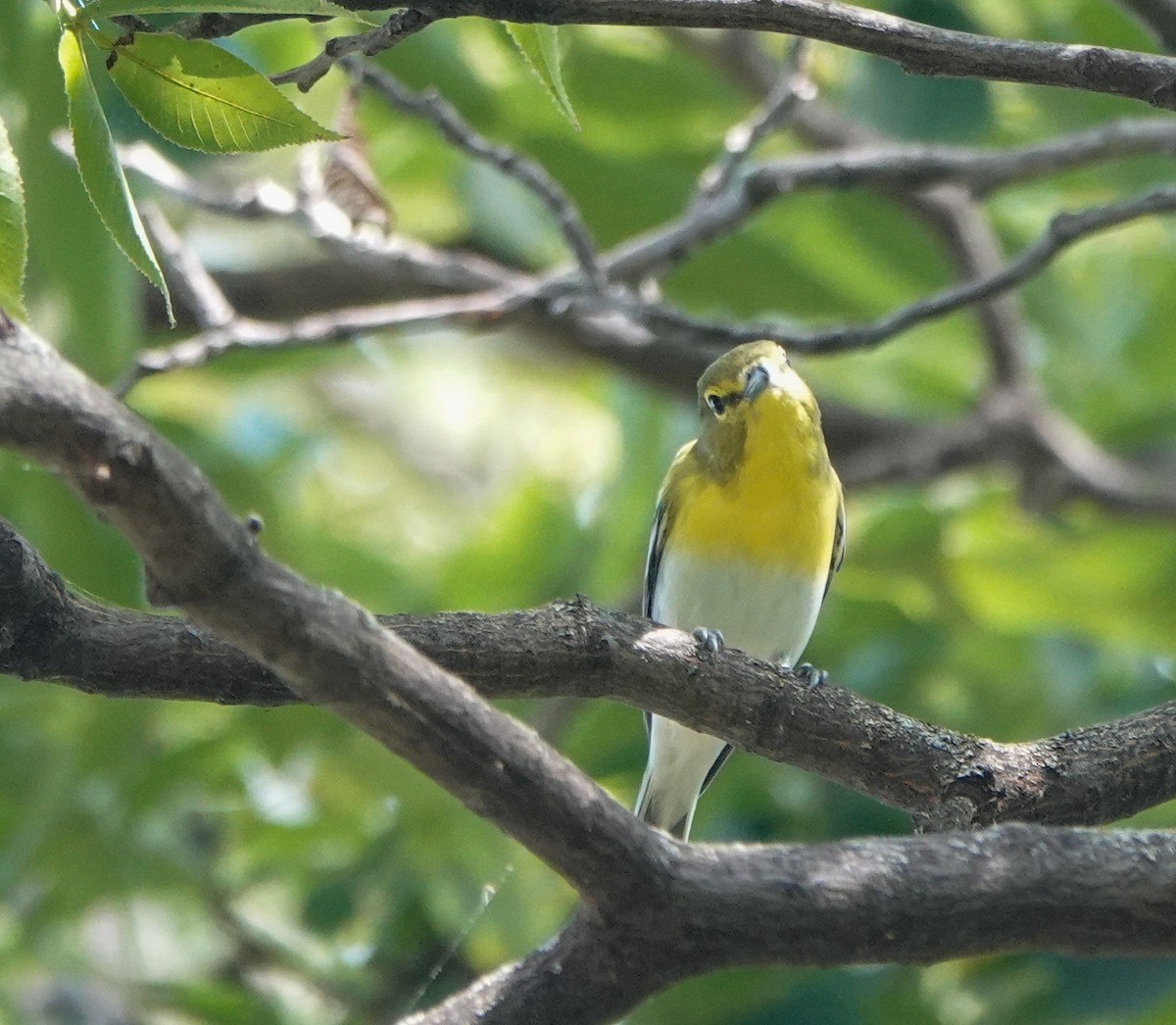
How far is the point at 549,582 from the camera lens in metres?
5.57

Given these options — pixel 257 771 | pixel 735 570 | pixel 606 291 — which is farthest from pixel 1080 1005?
pixel 257 771

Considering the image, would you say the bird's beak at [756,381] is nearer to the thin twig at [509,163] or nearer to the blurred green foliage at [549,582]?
the thin twig at [509,163]

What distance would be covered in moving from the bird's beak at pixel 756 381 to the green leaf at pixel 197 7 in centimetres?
286

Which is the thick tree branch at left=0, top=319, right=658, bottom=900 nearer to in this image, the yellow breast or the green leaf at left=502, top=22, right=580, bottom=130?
Result: the green leaf at left=502, top=22, right=580, bottom=130

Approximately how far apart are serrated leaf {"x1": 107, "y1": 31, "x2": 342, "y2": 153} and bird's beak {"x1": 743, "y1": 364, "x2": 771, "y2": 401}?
9.09ft

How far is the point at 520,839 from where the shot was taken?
6.26 feet

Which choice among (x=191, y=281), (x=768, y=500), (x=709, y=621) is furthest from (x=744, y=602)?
(x=191, y=281)

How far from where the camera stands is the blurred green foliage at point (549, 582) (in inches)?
176

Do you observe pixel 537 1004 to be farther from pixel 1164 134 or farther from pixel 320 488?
pixel 320 488

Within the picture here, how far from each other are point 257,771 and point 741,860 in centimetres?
401

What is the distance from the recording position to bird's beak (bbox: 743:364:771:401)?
4.62m

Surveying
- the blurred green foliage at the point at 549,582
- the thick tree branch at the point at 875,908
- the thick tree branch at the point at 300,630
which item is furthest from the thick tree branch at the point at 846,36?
the blurred green foliage at the point at 549,582

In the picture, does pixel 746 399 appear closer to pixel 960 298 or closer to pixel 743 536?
pixel 743 536

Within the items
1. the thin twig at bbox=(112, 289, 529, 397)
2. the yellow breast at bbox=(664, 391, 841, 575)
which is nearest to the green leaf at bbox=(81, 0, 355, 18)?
the thin twig at bbox=(112, 289, 529, 397)
